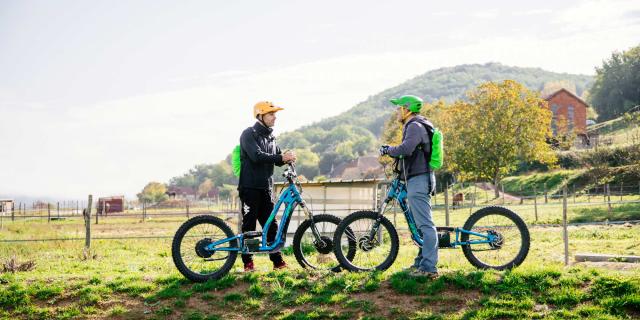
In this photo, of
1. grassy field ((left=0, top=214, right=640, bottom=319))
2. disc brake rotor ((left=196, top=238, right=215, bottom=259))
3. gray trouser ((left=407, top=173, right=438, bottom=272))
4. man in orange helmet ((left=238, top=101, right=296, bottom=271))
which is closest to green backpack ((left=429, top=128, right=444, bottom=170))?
gray trouser ((left=407, top=173, right=438, bottom=272))

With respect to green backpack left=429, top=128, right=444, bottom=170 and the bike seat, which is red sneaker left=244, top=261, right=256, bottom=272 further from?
green backpack left=429, top=128, right=444, bottom=170

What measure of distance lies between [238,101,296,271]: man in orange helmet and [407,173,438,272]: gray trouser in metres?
1.71

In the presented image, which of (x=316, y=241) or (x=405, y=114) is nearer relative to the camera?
(x=405, y=114)

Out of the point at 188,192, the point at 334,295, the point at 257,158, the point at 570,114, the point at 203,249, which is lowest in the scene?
the point at 334,295

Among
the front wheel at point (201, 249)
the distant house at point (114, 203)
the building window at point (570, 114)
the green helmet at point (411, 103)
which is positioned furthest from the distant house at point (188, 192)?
the green helmet at point (411, 103)

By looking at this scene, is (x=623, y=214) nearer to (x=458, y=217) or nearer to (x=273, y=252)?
(x=458, y=217)

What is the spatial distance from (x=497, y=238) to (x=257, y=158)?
132 inches

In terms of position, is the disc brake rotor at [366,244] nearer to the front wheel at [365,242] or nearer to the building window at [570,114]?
the front wheel at [365,242]

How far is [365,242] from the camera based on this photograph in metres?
Answer: 8.02

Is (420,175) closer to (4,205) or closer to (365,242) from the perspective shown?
(365,242)

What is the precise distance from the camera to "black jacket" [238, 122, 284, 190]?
26.9ft

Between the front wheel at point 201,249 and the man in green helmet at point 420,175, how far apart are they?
251 centimetres

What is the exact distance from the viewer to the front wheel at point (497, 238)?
7.88 meters

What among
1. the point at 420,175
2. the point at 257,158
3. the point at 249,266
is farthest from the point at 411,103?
the point at 249,266
